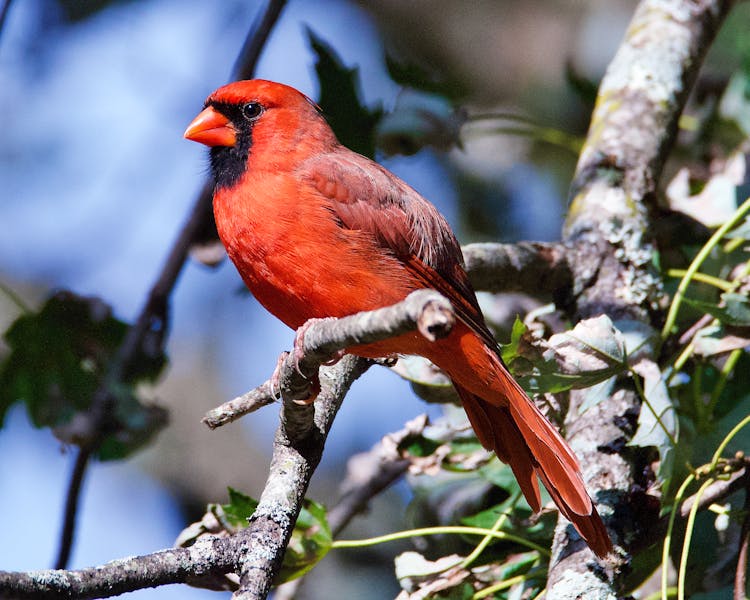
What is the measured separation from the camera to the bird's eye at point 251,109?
116 inches

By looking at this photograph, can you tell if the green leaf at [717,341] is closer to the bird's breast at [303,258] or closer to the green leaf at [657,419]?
the green leaf at [657,419]

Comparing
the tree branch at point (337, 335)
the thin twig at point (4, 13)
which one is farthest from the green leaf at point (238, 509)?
the thin twig at point (4, 13)

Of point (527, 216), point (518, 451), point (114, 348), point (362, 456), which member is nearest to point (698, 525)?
point (518, 451)

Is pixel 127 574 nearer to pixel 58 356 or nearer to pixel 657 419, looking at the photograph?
pixel 657 419

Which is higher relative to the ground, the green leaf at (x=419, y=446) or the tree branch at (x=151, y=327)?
the tree branch at (x=151, y=327)

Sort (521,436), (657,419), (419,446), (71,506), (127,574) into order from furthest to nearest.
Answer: (71,506), (419,446), (521,436), (657,419), (127,574)

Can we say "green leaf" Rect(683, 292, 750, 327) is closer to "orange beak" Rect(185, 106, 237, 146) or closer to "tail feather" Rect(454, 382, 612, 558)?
"tail feather" Rect(454, 382, 612, 558)

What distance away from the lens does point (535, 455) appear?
244cm

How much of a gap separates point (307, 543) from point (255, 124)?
1.22 meters

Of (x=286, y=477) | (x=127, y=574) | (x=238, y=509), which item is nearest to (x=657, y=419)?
(x=286, y=477)

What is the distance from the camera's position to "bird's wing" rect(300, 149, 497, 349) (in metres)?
2.54

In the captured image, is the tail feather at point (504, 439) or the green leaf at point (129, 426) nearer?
the tail feather at point (504, 439)

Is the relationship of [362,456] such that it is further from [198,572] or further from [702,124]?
[702,124]

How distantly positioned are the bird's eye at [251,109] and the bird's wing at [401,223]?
37cm
